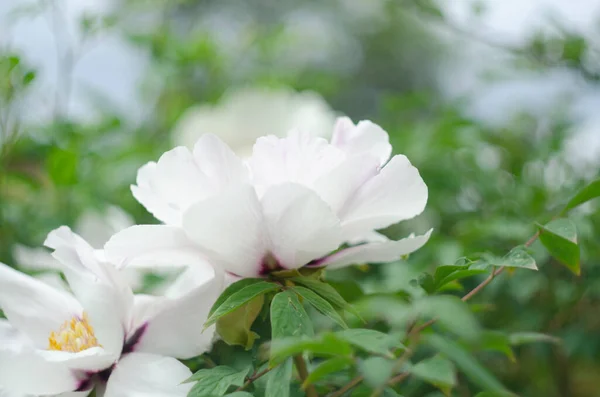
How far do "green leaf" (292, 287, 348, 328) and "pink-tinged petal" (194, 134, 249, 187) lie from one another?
56mm

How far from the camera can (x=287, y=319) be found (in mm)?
248

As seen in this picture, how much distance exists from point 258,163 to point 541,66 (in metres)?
0.62

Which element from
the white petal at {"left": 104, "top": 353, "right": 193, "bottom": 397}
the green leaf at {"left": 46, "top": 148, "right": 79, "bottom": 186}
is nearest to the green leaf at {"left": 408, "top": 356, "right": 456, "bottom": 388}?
the white petal at {"left": 104, "top": 353, "right": 193, "bottom": 397}

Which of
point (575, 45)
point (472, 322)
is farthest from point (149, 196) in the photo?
point (575, 45)

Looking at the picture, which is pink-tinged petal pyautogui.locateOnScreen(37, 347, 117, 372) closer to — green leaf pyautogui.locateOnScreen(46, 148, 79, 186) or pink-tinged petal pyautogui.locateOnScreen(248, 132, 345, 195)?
pink-tinged petal pyautogui.locateOnScreen(248, 132, 345, 195)

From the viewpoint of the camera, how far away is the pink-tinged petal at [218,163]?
0.27m

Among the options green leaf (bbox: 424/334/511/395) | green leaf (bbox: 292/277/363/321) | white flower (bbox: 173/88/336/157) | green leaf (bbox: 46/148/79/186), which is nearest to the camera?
green leaf (bbox: 424/334/511/395)

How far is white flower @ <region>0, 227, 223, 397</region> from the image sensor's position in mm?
269

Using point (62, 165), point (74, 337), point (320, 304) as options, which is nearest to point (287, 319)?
point (320, 304)

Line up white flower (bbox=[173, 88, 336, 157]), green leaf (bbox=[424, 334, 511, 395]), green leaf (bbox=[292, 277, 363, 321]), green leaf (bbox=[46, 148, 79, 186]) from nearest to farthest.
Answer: green leaf (bbox=[424, 334, 511, 395])
green leaf (bbox=[292, 277, 363, 321])
green leaf (bbox=[46, 148, 79, 186])
white flower (bbox=[173, 88, 336, 157])

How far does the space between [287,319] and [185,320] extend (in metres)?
0.07

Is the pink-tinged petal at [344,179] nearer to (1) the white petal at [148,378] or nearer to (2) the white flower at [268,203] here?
(2) the white flower at [268,203]

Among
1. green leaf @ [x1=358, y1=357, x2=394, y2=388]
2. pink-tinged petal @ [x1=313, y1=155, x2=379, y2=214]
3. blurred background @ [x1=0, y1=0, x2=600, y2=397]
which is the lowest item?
blurred background @ [x1=0, y1=0, x2=600, y2=397]

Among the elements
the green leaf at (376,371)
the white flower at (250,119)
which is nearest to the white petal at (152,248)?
the green leaf at (376,371)
